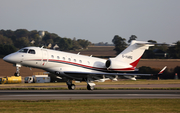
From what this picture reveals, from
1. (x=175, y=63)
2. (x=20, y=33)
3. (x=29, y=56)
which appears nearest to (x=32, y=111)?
(x=29, y=56)

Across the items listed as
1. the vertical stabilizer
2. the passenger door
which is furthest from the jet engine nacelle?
the passenger door

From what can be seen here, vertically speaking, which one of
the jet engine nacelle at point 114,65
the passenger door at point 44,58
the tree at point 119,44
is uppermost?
the tree at point 119,44

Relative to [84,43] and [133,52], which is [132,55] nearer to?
[133,52]

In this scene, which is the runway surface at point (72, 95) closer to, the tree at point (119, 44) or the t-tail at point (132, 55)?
the t-tail at point (132, 55)

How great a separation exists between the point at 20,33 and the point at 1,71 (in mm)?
84237

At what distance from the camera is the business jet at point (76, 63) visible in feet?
90.5

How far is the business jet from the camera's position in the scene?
27.6m

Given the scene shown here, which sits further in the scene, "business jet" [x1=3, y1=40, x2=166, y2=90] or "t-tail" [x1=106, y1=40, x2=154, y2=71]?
"t-tail" [x1=106, y1=40, x2=154, y2=71]

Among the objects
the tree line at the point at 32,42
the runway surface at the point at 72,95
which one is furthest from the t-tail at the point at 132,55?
the tree line at the point at 32,42

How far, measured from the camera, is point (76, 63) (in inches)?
1174

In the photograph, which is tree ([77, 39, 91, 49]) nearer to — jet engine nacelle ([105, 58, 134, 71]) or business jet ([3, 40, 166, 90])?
business jet ([3, 40, 166, 90])

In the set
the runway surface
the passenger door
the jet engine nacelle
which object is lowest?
the runway surface

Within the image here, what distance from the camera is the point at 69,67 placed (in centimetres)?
2919

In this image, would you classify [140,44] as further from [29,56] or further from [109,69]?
[29,56]
